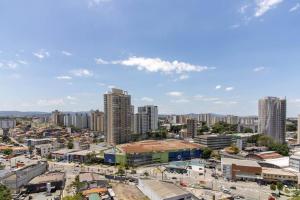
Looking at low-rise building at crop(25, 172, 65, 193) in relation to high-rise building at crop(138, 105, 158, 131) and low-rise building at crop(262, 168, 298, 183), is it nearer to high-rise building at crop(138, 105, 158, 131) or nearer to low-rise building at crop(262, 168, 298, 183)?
low-rise building at crop(262, 168, 298, 183)

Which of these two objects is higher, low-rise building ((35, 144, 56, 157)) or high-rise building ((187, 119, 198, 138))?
high-rise building ((187, 119, 198, 138))

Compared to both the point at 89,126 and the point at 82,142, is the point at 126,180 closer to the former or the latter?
the point at 82,142

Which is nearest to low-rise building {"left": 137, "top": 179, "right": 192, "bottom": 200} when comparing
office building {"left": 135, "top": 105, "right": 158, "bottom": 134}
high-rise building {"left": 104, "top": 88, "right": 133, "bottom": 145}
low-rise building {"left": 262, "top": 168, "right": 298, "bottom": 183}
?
low-rise building {"left": 262, "top": 168, "right": 298, "bottom": 183}

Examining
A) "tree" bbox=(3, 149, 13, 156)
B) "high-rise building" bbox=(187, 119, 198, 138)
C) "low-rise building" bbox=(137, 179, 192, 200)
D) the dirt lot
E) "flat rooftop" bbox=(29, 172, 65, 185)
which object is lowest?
"tree" bbox=(3, 149, 13, 156)

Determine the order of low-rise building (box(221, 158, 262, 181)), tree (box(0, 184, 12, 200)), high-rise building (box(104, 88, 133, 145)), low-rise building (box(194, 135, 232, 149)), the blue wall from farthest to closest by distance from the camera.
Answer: high-rise building (box(104, 88, 133, 145))
low-rise building (box(194, 135, 232, 149))
the blue wall
low-rise building (box(221, 158, 262, 181))
tree (box(0, 184, 12, 200))

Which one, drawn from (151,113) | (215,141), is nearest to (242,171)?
(215,141)

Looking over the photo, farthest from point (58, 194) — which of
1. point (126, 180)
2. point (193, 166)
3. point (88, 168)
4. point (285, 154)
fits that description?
point (285, 154)
